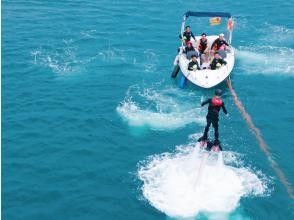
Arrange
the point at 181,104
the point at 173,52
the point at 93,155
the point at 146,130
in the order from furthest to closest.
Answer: the point at 173,52 → the point at 181,104 → the point at 146,130 → the point at 93,155

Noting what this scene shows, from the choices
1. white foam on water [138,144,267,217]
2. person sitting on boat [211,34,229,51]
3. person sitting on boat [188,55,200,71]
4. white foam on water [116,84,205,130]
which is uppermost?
person sitting on boat [211,34,229,51]

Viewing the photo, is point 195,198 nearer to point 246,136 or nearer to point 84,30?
point 246,136

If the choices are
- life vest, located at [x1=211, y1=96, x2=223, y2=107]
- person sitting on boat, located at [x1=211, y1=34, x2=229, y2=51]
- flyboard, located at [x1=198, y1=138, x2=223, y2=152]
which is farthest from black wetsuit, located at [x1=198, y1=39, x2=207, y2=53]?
life vest, located at [x1=211, y1=96, x2=223, y2=107]

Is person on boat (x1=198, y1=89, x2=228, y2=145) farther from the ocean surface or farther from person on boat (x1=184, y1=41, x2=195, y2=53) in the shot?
person on boat (x1=184, y1=41, x2=195, y2=53)

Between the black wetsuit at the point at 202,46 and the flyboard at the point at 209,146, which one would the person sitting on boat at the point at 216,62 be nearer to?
the black wetsuit at the point at 202,46

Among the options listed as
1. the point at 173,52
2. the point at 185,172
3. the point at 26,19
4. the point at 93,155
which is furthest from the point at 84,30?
the point at 185,172

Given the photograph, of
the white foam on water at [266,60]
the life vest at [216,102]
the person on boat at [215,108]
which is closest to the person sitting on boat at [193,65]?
the white foam on water at [266,60]
